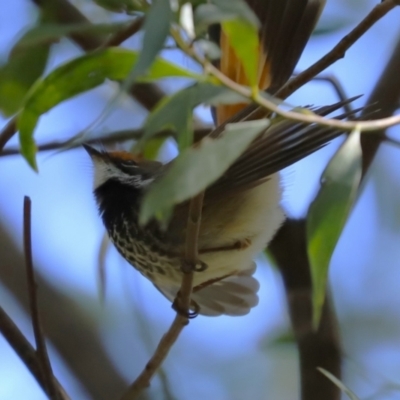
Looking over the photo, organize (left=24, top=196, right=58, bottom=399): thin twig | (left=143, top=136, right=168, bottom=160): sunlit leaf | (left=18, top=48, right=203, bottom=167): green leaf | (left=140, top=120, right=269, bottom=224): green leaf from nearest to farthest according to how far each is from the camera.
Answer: (left=140, top=120, right=269, bottom=224): green leaf < (left=18, top=48, right=203, bottom=167): green leaf < (left=24, top=196, right=58, bottom=399): thin twig < (left=143, top=136, right=168, bottom=160): sunlit leaf

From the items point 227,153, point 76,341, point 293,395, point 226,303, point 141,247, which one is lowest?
point 293,395

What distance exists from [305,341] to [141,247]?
0.42 metres

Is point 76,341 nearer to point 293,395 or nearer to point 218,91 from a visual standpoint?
point 293,395

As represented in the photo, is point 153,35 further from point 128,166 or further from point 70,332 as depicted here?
point 70,332

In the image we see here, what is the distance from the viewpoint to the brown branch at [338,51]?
40.9 inches

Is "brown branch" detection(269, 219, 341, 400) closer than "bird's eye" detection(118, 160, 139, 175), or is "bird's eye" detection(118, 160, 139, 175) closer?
"brown branch" detection(269, 219, 341, 400)

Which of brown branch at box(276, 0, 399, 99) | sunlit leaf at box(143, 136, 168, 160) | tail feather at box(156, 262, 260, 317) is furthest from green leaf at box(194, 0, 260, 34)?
tail feather at box(156, 262, 260, 317)

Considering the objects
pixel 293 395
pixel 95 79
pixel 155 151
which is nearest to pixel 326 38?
pixel 155 151

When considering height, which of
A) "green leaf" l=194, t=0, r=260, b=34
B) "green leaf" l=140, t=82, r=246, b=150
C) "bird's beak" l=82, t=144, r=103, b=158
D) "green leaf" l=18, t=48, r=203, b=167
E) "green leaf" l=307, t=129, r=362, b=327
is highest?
"green leaf" l=194, t=0, r=260, b=34

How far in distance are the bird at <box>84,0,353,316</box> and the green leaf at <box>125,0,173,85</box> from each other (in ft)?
1.54

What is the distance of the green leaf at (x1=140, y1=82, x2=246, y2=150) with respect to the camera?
2.47 ft

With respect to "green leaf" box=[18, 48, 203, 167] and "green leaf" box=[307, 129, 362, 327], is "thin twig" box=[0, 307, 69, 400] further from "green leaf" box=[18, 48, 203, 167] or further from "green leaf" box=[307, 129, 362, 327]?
"green leaf" box=[307, 129, 362, 327]

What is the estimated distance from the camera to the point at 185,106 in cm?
77

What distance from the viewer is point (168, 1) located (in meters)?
0.74
